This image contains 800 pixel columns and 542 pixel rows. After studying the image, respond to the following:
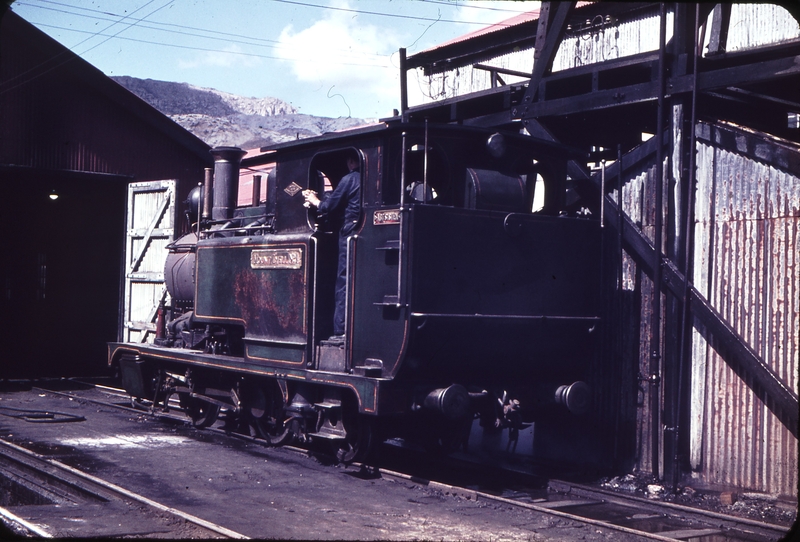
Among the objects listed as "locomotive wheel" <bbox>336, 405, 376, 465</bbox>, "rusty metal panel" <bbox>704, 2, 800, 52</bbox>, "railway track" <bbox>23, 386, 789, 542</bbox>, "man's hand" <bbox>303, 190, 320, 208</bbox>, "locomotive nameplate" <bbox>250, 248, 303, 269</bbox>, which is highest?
"rusty metal panel" <bbox>704, 2, 800, 52</bbox>

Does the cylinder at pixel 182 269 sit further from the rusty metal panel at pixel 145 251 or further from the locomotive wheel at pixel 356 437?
the locomotive wheel at pixel 356 437

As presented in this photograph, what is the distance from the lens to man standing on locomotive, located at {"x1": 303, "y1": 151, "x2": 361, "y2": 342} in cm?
819

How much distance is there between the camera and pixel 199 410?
440 inches

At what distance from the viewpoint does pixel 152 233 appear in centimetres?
1541

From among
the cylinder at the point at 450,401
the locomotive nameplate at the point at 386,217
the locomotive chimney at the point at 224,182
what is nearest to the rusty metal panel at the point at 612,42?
the locomotive chimney at the point at 224,182

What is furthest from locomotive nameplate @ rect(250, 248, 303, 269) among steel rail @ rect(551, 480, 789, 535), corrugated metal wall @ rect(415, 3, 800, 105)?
corrugated metal wall @ rect(415, 3, 800, 105)

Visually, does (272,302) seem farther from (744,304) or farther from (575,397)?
(744,304)

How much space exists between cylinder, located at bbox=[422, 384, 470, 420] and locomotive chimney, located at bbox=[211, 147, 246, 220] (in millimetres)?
4433

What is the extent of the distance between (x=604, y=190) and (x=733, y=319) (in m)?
1.90

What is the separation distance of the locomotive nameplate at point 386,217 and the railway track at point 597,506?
7.63 ft

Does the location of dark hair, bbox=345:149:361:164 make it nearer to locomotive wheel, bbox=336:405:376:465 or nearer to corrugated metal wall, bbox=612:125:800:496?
locomotive wheel, bbox=336:405:376:465

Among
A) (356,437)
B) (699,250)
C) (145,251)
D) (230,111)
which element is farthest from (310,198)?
(230,111)

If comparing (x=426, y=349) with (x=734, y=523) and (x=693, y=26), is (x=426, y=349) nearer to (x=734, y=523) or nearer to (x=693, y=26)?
(x=734, y=523)

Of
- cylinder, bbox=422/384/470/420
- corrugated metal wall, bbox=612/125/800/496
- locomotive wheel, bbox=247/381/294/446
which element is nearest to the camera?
corrugated metal wall, bbox=612/125/800/496
